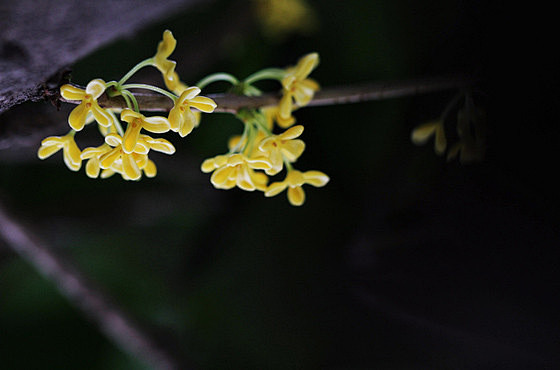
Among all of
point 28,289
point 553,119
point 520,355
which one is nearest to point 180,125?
point 553,119

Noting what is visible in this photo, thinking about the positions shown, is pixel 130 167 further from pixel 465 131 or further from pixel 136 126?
pixel 465 131

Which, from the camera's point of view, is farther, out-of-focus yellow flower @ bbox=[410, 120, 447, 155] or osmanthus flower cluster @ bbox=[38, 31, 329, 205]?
out-of-focus yellow flower @ bbox=[410, 120, 447, 155]

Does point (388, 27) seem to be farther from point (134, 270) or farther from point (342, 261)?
point (134, 270)

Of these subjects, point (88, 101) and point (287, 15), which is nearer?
point (88, 101)

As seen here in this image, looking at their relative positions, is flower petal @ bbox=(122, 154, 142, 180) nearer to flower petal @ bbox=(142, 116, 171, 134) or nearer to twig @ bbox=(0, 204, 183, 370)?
flower petal @ bbox=(142, 116, 171, 134)

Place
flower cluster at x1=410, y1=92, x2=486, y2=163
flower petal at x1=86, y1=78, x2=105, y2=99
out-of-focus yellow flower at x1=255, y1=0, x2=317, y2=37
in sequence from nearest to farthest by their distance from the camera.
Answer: flower petal at x1=86, y1=78, x2=105, y2=99
flower cluster at x1=410, y1=92, x2=486, y2=163
out-of-focus yellow flower at x1=255, y1=0, x2=317, y2=37

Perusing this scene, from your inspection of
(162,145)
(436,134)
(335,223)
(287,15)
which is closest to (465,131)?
(436,134)

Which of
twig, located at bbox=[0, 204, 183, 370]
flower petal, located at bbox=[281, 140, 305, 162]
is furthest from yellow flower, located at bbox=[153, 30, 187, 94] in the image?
twig, located at bbox=[0, 204, 183, 370]
